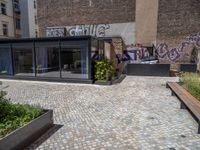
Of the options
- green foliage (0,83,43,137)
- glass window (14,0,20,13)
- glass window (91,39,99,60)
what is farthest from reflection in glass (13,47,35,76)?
glass window (14,0,20,13)

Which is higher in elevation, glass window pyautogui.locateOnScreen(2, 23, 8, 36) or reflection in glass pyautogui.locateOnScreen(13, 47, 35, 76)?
glass window pyautogui.locateOnScreen(2, 23, 8, 36)

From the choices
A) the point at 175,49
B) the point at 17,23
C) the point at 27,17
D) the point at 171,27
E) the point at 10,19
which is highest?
the point at 27,17

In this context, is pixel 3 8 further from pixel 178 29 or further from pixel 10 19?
pixel 178 29

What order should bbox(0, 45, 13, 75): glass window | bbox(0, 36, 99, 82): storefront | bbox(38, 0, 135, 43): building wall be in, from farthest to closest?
bbox(38, 0, 135, 43): building wall < bbox(0, 45, 13, 75): glass window < bbox(0, 36, 99, 82): storefront

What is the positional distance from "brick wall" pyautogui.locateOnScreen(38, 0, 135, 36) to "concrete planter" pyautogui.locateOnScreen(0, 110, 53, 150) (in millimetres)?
13573

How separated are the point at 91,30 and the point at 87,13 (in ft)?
5.26

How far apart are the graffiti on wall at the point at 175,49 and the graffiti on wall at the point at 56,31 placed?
8.71 meters

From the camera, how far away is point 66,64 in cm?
1183

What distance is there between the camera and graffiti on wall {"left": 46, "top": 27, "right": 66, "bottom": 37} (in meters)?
17.9

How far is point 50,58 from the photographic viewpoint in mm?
12953

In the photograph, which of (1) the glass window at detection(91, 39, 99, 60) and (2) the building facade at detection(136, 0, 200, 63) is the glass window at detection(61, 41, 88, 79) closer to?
(1) the glass window at detection(91, 39, 99, 60)

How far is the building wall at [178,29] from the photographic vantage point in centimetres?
1464

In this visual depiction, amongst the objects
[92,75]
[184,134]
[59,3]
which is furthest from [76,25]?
[184,134]

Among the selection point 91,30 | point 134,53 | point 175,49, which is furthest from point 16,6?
point 175,49
